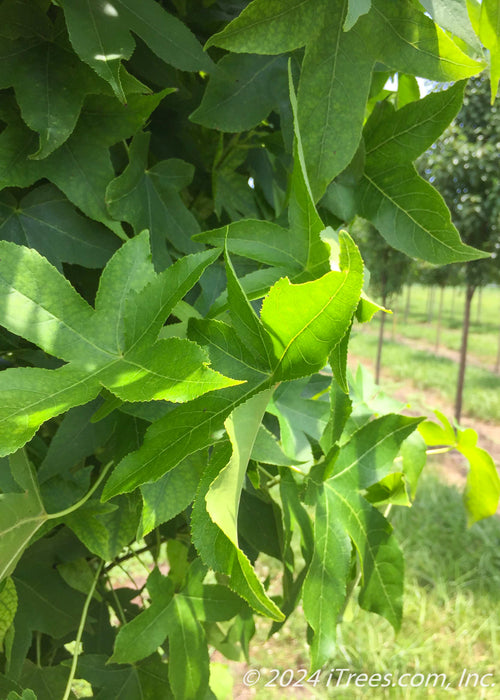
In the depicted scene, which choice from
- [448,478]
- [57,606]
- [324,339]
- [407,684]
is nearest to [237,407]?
[324,339]

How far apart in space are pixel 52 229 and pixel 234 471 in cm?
24

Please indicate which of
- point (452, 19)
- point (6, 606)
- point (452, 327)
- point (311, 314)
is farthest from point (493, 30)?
point (452, 327)

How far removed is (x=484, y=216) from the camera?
470 cm

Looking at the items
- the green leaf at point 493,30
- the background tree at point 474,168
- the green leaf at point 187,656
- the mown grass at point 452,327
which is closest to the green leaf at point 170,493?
the green leaf at point 187,656

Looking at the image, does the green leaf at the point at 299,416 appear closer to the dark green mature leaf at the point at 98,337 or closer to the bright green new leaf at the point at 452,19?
the dark green mature leaf at the point at 98,337

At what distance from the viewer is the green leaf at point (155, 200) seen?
0.39m

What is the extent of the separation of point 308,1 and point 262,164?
0.60 ft

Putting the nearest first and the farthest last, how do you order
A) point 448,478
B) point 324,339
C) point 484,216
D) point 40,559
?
point 324,339, point 40,559, point 448,478, point 484,216

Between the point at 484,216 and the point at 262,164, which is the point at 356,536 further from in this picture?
the point at 484,216

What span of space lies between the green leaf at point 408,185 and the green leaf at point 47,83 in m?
0.23

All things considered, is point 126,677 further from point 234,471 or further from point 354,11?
point 354,11

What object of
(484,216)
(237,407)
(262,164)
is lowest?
(237,407)

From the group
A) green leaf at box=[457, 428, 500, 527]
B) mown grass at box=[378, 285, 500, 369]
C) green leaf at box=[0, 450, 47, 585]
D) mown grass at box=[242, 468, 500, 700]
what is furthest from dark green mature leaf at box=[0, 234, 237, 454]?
mown grass at box=[378, 285, 500, 369]

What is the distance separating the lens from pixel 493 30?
374 millimetres
